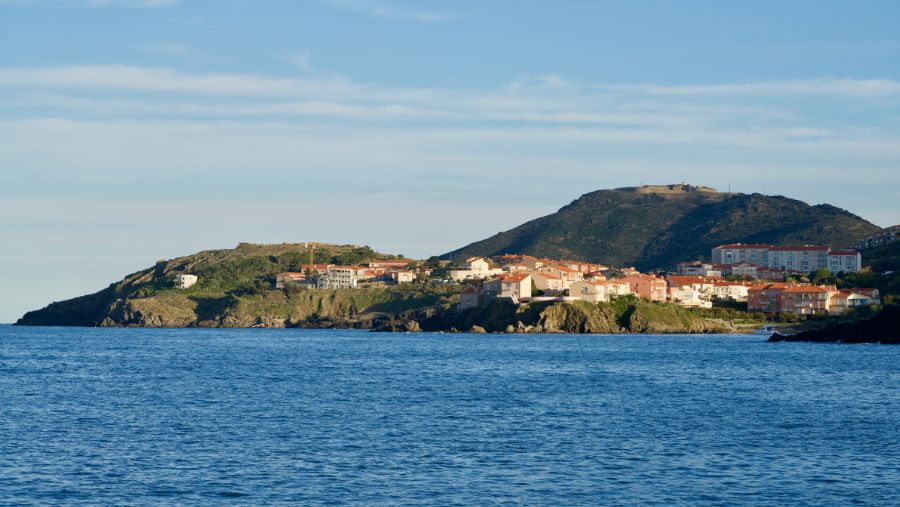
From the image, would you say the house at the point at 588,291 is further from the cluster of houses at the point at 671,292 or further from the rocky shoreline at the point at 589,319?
the rocky shoreline at the point at 589,319

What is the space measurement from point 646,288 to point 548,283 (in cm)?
1375

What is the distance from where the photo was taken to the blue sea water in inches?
1093

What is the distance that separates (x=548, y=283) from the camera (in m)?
158

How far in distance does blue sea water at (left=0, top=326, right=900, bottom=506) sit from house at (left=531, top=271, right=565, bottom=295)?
82.4m

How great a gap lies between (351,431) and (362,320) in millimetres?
132111

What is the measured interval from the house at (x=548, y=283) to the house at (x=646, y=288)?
9.40 m

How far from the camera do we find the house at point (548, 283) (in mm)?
154500

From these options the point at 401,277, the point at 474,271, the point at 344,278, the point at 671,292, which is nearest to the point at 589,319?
the point at 671,292

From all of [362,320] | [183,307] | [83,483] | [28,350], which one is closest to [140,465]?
[83,483]

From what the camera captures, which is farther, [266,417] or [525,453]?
[266,417]

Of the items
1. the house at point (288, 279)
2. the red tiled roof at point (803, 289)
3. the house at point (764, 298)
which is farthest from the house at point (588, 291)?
the house at point (288, 279)

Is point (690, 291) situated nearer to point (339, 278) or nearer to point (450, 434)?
point (339, 278)

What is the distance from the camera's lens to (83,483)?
1113 inches

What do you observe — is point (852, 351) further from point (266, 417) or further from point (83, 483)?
point (83, 483)
